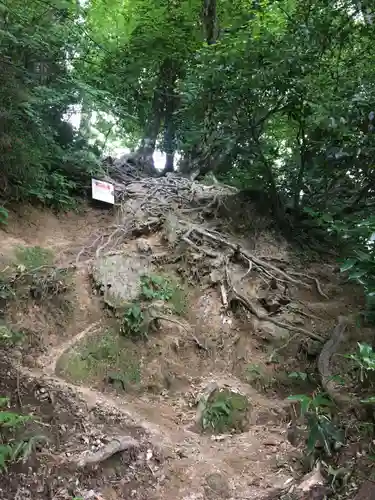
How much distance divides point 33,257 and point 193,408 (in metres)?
3.29

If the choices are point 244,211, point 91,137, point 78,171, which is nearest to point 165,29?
point 91,137

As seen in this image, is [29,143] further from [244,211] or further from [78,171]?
[244,211]

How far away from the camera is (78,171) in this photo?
924 centimetres

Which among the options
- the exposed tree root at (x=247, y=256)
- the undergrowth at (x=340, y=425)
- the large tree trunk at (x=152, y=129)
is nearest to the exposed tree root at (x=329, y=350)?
the undergrowth at (x=340, y=425)

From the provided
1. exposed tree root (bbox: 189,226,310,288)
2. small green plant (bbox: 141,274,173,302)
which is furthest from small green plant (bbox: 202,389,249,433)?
exposed tree root (bbox: 189,226,310,288)

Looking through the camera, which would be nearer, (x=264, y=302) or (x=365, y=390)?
(x=365, y=390)

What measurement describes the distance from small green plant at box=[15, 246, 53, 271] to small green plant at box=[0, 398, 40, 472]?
287 centimetres

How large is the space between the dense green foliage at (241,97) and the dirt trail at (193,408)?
1.66 metres

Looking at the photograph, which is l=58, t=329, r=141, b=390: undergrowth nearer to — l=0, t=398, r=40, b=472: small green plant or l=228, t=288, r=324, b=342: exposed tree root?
l=0, t=398, r=40, b=472: small green plant

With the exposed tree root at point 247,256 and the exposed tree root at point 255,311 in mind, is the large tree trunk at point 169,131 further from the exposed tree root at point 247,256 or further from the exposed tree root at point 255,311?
the exposed tree root at point 255,311

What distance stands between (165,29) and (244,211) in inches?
220

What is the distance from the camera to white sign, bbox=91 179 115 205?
8.91 metres

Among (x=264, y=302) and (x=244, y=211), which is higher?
(x=244, y=211)

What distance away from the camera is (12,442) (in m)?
3.49
